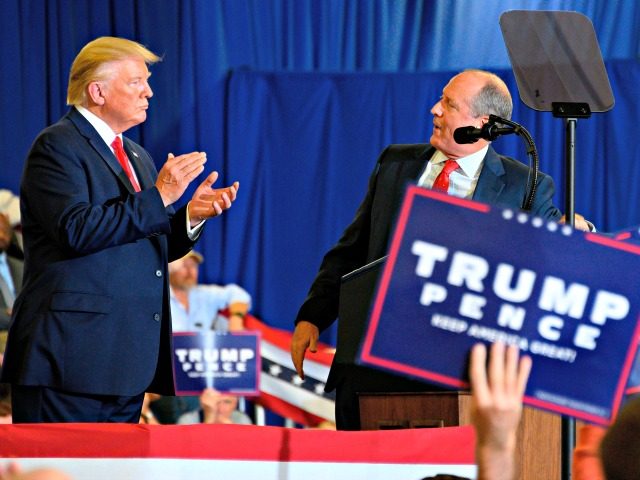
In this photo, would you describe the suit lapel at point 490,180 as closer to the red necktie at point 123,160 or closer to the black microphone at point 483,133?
the black microphone at point 483,133

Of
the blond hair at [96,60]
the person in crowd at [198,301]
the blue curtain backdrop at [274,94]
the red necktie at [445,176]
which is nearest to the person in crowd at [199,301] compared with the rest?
the person in crowd at [198,301]

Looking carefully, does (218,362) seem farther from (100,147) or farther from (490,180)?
(100,147)

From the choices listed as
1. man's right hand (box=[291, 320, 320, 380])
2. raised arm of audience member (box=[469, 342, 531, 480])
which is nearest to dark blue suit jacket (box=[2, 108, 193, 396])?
man's right hand (box=[291, 320, 320, 380])

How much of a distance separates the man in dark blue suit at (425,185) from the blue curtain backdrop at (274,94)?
266cm

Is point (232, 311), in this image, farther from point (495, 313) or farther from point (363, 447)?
point (495, 313)

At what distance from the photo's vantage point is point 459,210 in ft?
4.51

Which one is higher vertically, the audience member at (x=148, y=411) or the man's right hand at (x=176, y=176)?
the man's right hand at (x=176, y=176)

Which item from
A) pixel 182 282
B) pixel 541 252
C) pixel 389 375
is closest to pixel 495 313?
pixel 541 252

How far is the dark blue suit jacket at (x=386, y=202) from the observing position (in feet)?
9.68

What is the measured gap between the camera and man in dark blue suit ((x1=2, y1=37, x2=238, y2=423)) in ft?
8.29

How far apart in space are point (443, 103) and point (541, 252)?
75.7 inches

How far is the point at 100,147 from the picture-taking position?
2664mm

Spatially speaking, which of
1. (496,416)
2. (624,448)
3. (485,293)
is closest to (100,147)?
(485,293)

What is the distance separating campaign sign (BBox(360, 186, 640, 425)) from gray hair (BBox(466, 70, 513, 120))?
Result: 1860 mm
